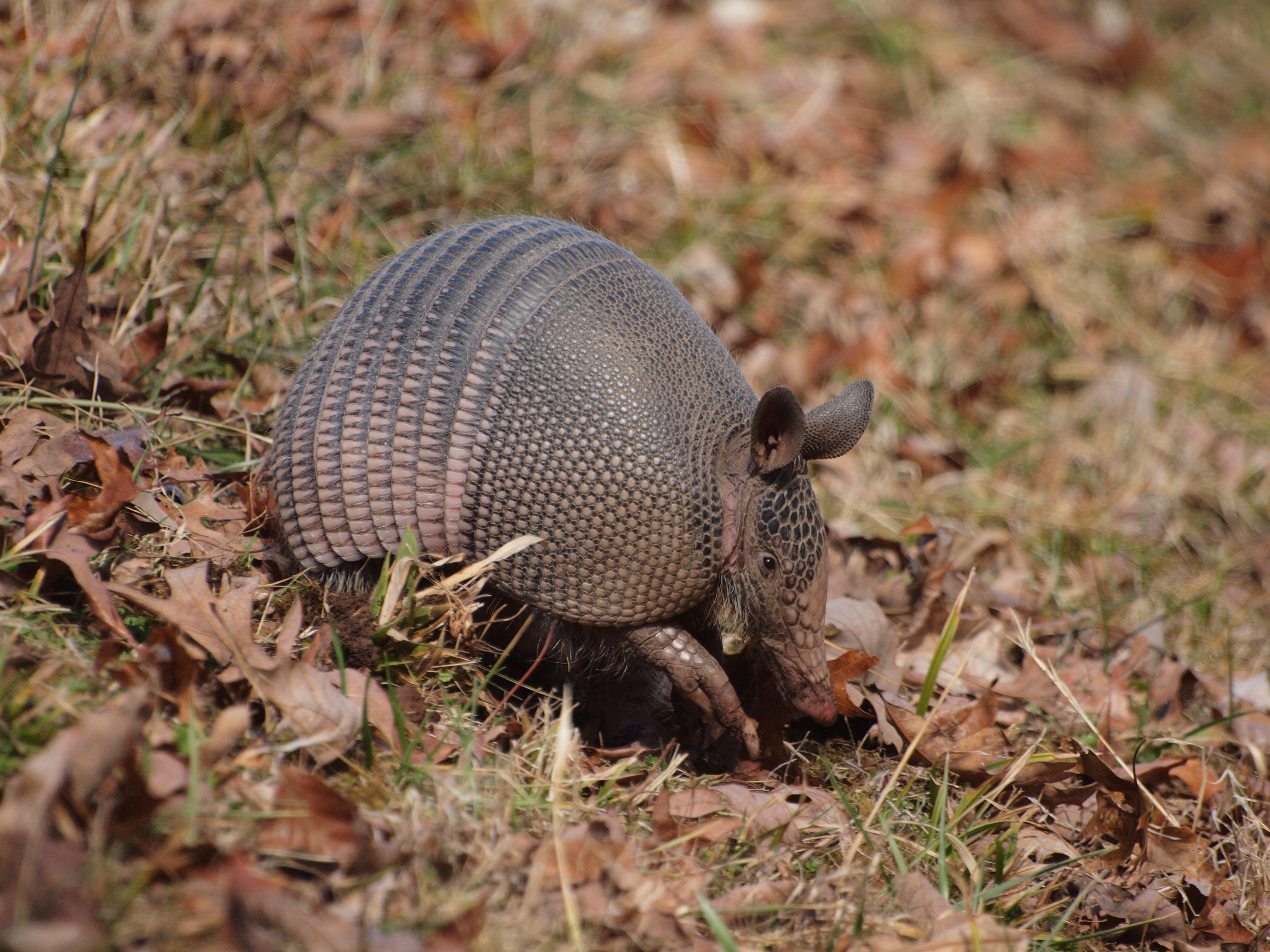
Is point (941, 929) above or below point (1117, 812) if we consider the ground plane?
above

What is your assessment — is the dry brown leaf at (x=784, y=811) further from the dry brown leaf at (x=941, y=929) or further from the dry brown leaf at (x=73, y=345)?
the dry brown leaf at (x=73, y=345)

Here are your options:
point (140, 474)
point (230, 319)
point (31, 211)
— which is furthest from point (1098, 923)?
Answer: point (31, 211)

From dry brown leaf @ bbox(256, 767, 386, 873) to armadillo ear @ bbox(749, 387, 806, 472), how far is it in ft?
5.77

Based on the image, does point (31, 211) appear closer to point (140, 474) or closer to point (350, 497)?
point (140, 474)

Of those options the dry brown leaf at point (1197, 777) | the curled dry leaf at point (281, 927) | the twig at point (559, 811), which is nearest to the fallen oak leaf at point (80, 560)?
the curled dry leaf at point (281, 927)

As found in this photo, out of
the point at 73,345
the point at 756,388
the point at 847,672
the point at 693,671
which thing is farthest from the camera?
the point at 756,388

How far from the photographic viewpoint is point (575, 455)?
3516mm

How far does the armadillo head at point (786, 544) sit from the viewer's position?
3.68 m

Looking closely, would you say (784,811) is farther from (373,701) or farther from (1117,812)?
(373,701)

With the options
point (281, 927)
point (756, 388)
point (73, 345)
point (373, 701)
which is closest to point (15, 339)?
point (73, 345)

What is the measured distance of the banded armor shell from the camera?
3.53 m

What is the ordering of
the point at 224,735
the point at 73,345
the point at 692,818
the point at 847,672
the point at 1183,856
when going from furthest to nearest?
the point at 73,345 → the point at 847,672 → the point at 1183,856 → the point at 692,818 → the point at 224,735

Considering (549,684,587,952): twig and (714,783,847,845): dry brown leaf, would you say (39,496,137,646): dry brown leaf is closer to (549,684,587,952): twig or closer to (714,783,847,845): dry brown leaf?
(549,684,587,952): twig

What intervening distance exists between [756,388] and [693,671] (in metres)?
2.86
